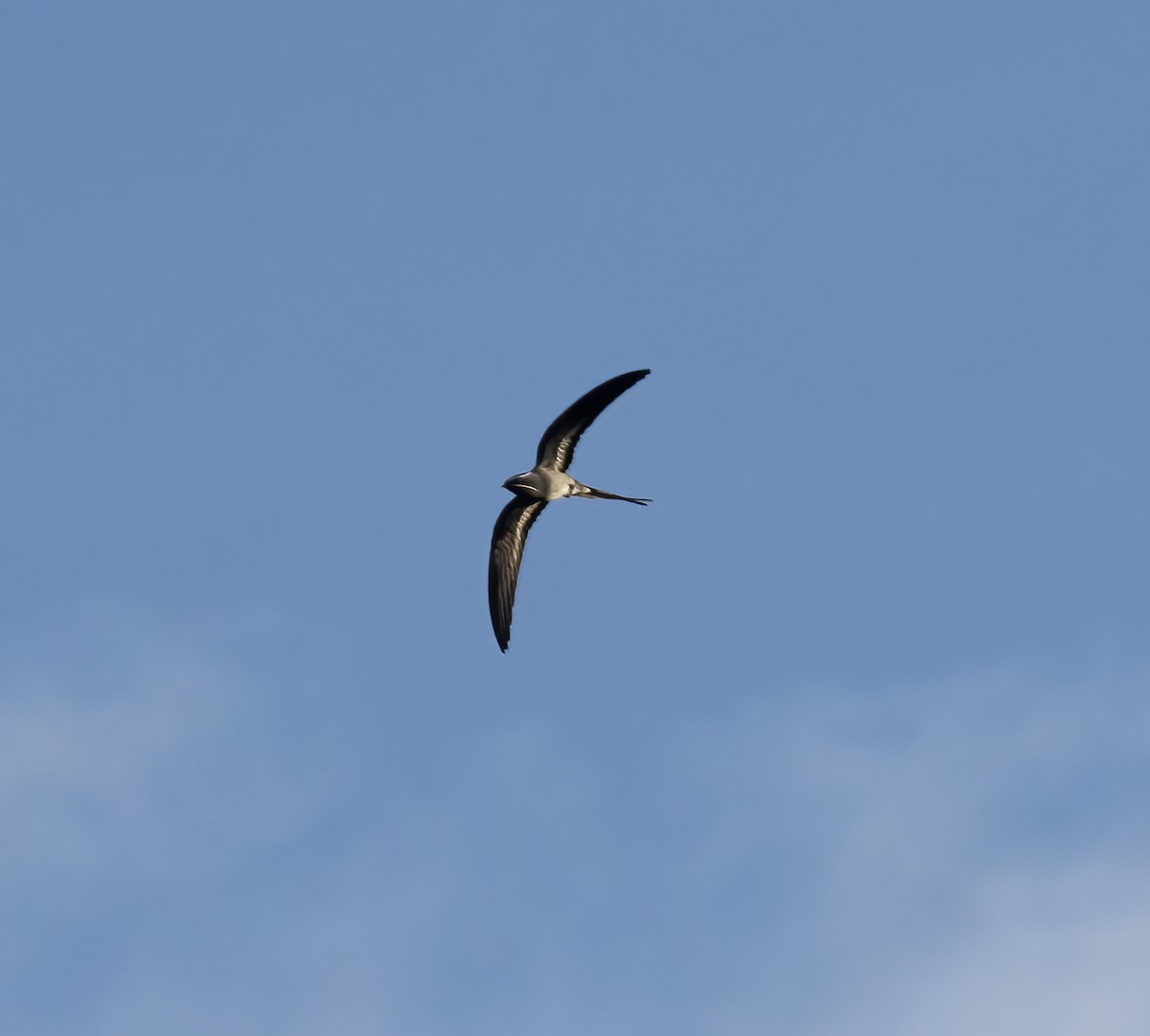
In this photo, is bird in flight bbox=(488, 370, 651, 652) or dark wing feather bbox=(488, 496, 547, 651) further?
dark wing feather bbox=(488, 496, 547, 651)

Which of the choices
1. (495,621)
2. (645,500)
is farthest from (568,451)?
(495,621)

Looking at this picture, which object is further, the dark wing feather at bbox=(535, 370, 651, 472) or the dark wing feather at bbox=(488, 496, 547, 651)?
the dark wing feather at bbox=(488, 496, 547, 651)

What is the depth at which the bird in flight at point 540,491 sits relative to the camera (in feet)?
103

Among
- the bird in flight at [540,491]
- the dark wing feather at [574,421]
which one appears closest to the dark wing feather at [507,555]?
the bird in flight at [540,491]

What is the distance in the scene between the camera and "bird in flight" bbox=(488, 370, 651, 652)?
103 feet

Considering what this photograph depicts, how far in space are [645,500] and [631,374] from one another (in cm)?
257

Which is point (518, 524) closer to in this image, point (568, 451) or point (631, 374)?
point (568, 451)

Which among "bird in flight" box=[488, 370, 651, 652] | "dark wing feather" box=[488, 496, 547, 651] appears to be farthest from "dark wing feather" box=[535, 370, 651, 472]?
"dark wing feather" box=[488, 496, 547, 651]

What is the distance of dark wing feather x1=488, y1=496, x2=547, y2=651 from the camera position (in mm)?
33844

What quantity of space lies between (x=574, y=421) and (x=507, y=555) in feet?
12.4

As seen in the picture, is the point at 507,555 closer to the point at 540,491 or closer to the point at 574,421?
the point at 540,491

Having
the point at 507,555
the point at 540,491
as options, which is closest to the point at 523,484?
the point at 540,491

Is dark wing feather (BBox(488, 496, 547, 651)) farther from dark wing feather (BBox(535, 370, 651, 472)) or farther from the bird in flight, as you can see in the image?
dark wing feather (BBox(535, 370, 651, 472))

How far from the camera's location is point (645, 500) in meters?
32.0
